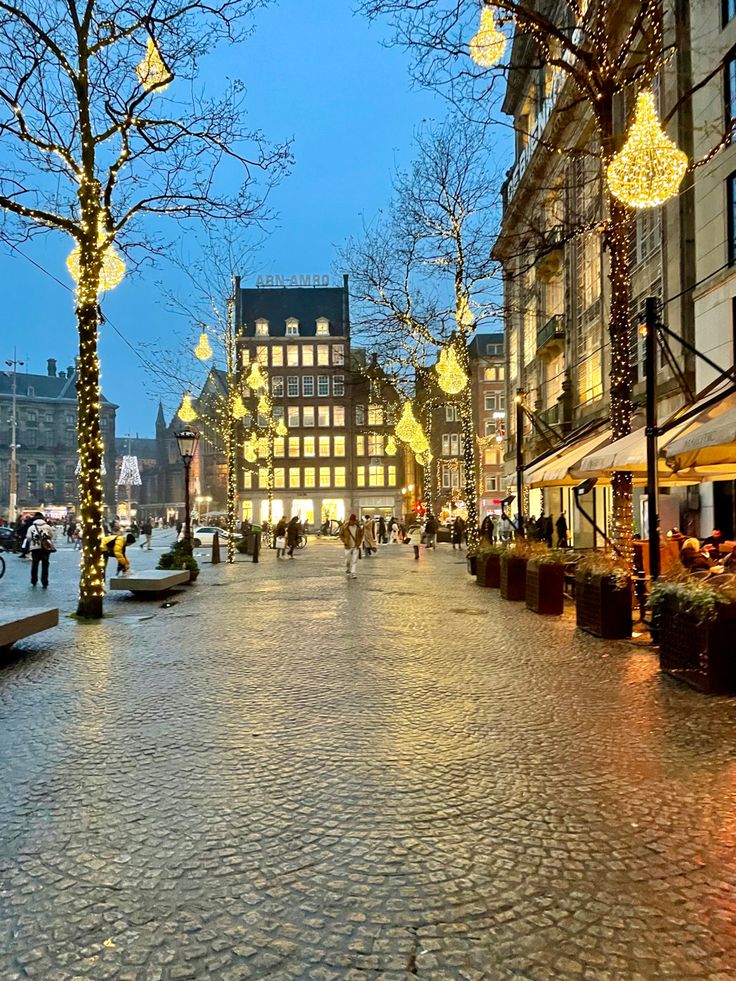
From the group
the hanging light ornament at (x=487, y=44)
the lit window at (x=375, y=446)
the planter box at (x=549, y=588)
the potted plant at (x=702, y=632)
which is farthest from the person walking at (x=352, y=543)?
the lit window at (x=375, y=446)

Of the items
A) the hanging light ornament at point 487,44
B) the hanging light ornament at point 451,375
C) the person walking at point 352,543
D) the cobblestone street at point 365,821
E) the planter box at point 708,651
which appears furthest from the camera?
the hanging light ornament at point 451,375

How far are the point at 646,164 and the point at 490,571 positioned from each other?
33.2ft

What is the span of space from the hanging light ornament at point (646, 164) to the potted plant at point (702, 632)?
476 centimetres

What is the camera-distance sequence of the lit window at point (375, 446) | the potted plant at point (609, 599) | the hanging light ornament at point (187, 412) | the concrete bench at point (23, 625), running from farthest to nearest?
1. the lit window at point (375, 446)
2. the hanging light ornament at point (187, 412)
3. the potted plant at point (609, 599)
4. the concrete bench at point (23, 625)

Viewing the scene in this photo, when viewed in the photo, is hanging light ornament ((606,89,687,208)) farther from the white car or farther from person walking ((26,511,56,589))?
the white car

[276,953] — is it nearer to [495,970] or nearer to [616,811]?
[495,970]

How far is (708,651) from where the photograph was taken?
6223mm

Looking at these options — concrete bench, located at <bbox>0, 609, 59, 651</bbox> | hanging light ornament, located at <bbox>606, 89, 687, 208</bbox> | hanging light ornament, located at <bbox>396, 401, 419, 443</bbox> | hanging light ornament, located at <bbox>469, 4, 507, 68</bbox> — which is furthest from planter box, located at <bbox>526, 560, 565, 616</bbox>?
hanging light ornament, located at <bbox>396, 401, 419, 443</bbox>

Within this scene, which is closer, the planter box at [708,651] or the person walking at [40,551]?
the planter box at [708,651]

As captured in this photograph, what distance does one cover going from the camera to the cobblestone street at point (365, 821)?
267 cm

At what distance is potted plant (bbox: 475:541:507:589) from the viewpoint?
16.4m

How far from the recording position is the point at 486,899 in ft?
9.82

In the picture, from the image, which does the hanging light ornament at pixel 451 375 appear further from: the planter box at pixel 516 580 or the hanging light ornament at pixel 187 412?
the hanging light ornament at pixel 187 412

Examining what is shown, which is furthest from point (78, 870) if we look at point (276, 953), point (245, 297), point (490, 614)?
point (245, 297)
